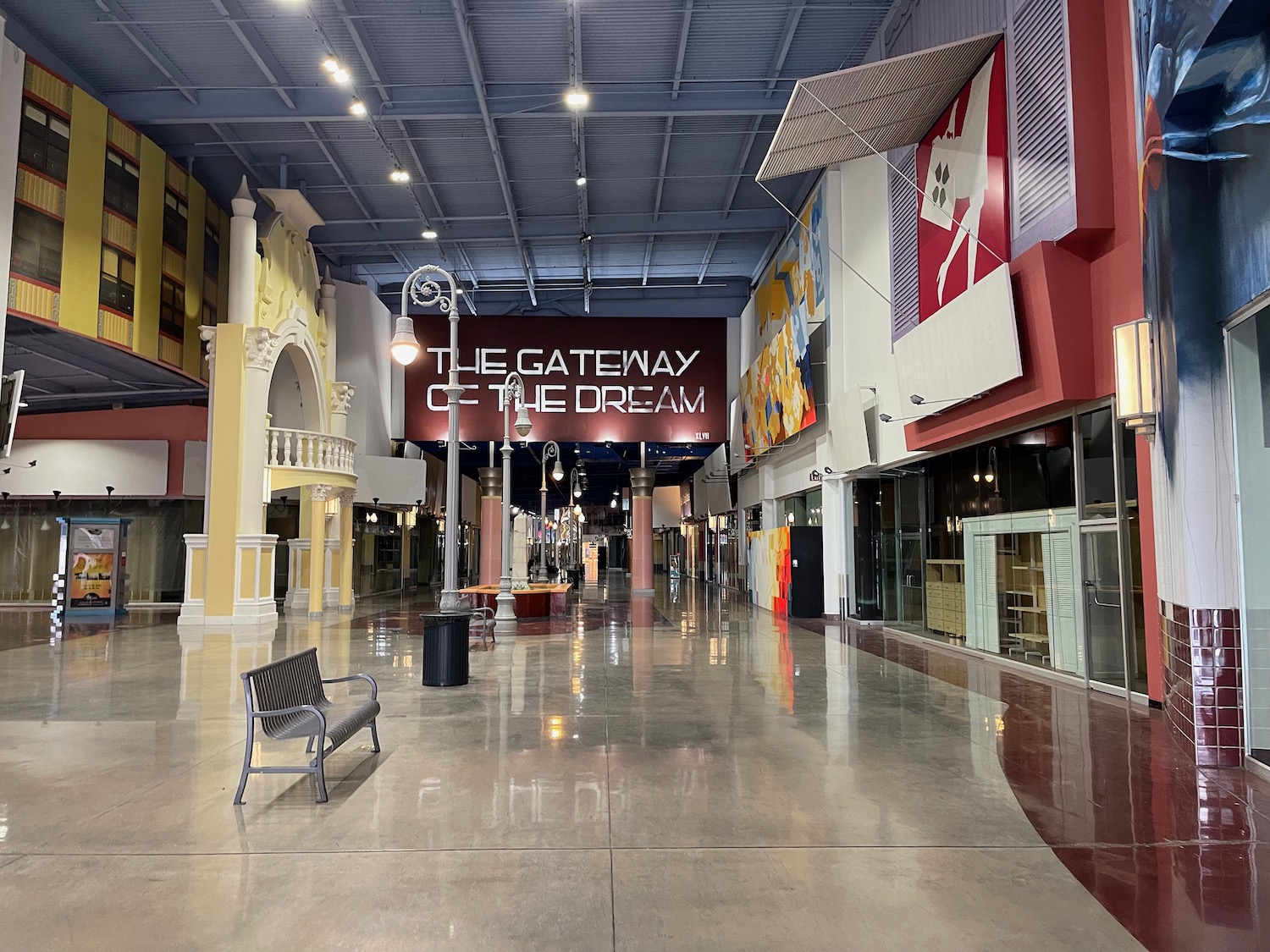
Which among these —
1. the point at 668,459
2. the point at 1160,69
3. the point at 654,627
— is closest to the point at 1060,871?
the point at 1160,69

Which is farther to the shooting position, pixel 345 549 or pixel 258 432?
pixel 345 549

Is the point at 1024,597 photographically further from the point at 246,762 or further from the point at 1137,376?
the point at 246,762

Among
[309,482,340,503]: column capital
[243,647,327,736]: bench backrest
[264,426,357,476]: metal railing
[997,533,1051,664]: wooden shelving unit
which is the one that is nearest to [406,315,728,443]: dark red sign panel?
[264,426,357,476]: metal railing

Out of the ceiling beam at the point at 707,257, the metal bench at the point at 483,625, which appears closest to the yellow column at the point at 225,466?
the metal bench at the point at 483,625

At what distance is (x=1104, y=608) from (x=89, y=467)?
26195 mm

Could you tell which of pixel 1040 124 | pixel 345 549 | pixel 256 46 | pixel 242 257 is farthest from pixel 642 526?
pixel 1040 124

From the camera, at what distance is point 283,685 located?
637 centimetres

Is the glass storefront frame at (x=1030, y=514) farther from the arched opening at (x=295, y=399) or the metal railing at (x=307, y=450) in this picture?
the arched opening at (x=295, y=399)

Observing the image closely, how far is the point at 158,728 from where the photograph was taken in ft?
26.0

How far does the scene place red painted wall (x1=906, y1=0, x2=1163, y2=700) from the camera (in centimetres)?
862

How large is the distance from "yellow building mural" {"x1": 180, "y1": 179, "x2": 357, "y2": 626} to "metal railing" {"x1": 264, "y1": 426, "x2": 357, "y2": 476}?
0.03 m

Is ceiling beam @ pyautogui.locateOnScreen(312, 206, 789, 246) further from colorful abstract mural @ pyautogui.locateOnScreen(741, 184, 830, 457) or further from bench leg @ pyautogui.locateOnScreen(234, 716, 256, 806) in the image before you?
bench leg @ pyautogui.locateOnScreen(234, 716, 256, 806)

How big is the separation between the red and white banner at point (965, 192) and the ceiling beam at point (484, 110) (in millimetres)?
7824

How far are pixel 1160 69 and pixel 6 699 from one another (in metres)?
12.4
